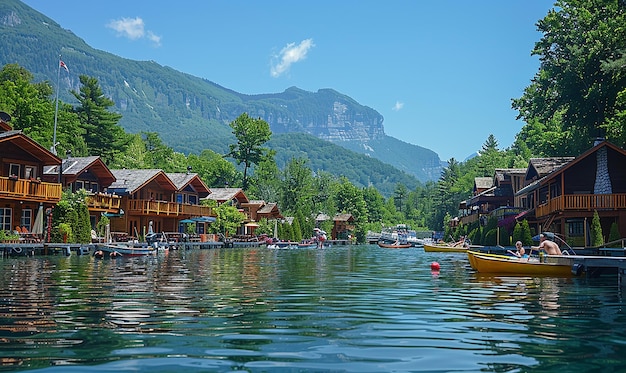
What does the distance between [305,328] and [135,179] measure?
57.5m

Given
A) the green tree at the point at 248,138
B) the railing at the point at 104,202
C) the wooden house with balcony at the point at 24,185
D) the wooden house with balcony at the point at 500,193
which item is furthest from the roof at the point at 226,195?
the wooden house with balcony at the point at 24,185

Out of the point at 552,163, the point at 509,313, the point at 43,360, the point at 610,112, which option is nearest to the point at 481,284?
the point at 509,313

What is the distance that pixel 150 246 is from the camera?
46.5 meters

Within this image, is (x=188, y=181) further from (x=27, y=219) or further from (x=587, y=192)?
(x=587, y=192)

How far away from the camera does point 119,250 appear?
4316 cm

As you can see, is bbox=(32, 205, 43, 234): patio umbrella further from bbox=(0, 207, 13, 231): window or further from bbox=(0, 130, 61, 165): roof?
bbox=(0, 130, 61, 165): roof

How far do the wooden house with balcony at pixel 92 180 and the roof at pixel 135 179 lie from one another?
152cm

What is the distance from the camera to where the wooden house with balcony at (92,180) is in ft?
185

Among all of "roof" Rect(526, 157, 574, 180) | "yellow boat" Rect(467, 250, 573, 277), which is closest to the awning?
"roof" Rect(526, 157, 574, 180)

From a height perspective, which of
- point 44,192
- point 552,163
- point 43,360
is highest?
point 552,163

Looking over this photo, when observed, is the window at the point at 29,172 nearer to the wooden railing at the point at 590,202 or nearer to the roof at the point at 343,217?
the wooden railing at the point at 590,202

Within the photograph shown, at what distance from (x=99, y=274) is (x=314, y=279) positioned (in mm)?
9187

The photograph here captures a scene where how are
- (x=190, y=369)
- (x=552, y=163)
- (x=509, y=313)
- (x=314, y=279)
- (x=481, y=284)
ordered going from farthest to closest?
(x=552, y=163) → (x=314, y=279) → (x=481, y=284) → (x=509, y=313) → (x=190, y=369)

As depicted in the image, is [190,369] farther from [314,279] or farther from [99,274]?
[99,274]
